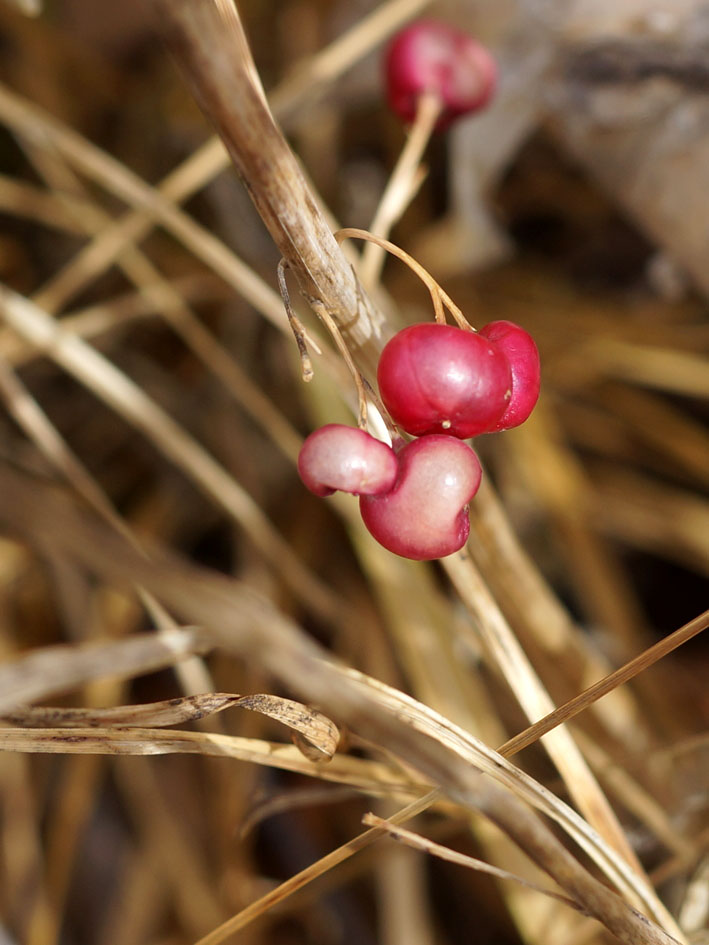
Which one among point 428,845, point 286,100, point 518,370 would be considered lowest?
point 428,845

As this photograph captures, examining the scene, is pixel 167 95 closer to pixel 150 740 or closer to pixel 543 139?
pixel 543 139

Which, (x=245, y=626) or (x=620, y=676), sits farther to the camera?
(x=620, y=676)

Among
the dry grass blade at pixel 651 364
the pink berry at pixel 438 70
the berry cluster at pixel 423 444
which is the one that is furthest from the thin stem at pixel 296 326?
the dry grass blade at pixel 651 364

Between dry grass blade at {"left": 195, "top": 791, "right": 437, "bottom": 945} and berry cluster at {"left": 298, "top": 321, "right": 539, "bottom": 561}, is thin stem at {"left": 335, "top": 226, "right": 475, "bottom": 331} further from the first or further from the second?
dry grass blade at {"left": 195, "top": 791, "right": 437, "bottom": 945}

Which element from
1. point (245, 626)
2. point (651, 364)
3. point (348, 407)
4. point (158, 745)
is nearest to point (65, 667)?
point (245, 626)

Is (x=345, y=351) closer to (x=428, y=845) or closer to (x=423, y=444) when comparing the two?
(x=423, y=444)

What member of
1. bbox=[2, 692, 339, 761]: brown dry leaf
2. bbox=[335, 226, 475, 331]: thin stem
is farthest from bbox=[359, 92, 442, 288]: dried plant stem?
bbox=[2, 692, 339, 761]: brown dry leaf
